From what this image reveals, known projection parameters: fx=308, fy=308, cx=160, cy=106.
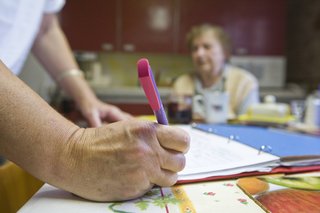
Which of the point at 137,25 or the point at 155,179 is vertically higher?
the point at 137,25

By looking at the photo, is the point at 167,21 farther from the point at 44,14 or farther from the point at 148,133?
the point at 148,133

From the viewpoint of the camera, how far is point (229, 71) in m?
2.12

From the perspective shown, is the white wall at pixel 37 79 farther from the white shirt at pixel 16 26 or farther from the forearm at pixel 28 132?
the forearm at pixel 28 132

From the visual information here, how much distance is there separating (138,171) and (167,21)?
3.12 meters

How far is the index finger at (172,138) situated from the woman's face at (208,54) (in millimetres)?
1732

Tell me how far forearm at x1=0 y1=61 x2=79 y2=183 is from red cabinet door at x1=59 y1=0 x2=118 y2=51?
2.99 metres

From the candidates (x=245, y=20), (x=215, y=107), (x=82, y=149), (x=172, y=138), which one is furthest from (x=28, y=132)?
(x=245, y=20)

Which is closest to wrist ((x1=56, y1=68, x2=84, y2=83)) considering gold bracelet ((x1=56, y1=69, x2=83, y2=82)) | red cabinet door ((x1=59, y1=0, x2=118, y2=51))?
gold bracelet ((x1=56, y1=69, x2=83, y2=82))

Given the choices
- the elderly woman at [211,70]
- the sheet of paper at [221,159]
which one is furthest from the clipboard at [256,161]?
the elderly woman at [211,70]

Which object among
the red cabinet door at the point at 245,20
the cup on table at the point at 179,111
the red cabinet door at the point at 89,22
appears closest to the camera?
the cup on table at the point at 179,111

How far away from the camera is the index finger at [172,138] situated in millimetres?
388

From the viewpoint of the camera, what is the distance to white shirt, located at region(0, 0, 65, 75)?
737 mm

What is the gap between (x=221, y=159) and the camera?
1.68 ft

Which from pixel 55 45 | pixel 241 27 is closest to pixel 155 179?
pixel 55 45
